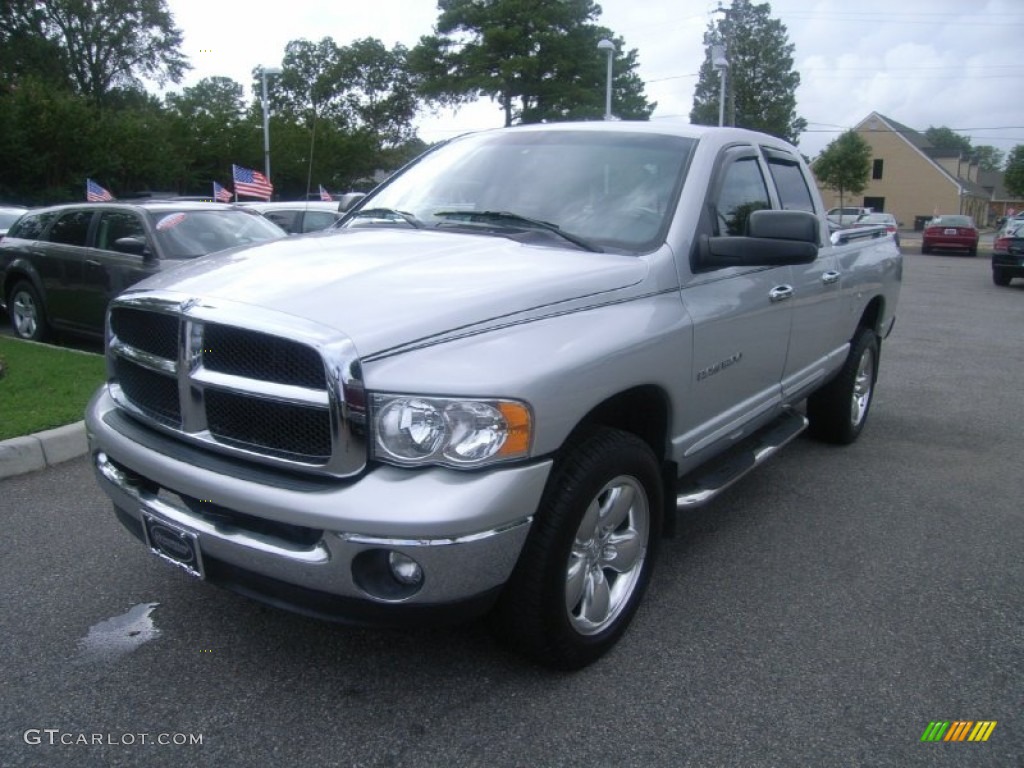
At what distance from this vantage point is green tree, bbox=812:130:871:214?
177ft

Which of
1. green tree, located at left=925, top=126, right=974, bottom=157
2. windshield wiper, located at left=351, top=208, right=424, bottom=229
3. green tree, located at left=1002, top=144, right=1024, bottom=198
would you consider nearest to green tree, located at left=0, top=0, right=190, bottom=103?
windshield wiper, located at left=351, top=208, right=424, bottom=229

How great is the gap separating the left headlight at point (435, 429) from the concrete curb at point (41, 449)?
10.8 ft

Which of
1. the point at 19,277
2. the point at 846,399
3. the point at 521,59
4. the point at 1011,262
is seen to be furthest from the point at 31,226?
the point at 521,59

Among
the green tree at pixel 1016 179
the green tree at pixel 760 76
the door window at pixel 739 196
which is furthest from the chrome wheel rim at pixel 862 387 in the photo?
the green tree at pixel 1016 179

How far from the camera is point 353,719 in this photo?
103 inches

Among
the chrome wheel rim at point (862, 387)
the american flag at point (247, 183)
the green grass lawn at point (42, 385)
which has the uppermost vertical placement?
the american flag at point (247, 183)

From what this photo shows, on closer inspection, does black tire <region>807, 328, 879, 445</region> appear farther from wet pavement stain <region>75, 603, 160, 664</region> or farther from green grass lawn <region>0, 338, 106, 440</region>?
green grass lawn <region>0, 338, 106, 440</region>

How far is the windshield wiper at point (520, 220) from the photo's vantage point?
10.6ft

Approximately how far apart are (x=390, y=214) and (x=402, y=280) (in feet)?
3.89

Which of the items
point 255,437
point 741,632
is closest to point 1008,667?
point 741,632

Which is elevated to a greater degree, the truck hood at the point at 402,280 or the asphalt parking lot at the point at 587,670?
the truck hood at the point at 402,280

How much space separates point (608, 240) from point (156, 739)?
7.55 ft

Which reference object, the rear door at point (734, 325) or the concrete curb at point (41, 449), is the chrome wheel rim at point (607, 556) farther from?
the concrete curb at point (41, 449)

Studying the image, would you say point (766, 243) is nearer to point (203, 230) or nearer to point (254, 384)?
point (254, 384)
